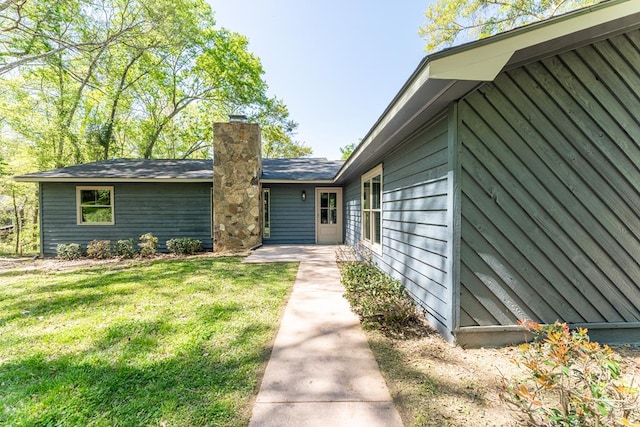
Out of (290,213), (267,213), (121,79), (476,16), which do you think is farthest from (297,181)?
(121,79)

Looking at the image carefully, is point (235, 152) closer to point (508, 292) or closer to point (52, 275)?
point (52, 275)

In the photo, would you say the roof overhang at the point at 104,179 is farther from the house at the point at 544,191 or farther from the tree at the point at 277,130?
the tree at the point at 277,130

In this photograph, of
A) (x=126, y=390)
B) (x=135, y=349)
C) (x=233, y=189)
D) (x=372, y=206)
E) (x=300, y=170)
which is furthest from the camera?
(x=300, y=170)

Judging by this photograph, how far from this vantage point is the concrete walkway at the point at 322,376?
164cm

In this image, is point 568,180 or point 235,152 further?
point 235,152

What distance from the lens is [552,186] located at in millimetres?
2402

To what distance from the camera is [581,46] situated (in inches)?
93.7

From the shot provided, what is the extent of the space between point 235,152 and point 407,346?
7037 mm

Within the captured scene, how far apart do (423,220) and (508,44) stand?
168cm

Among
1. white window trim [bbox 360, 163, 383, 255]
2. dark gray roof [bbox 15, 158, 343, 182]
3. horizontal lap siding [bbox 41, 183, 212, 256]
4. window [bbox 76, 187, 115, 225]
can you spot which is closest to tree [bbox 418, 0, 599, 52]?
dark gray roof [bbox 15, 158, 343, 182]

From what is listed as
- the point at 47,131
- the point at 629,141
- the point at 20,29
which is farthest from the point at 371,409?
the point at 47,131

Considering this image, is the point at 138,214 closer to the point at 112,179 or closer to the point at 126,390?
the point at 112,179

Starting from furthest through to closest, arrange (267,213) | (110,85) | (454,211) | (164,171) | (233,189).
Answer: (110,85) < (267,213) < (164,171) < (233,189) < (454,211)

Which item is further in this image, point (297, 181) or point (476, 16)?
point (476, 16)
